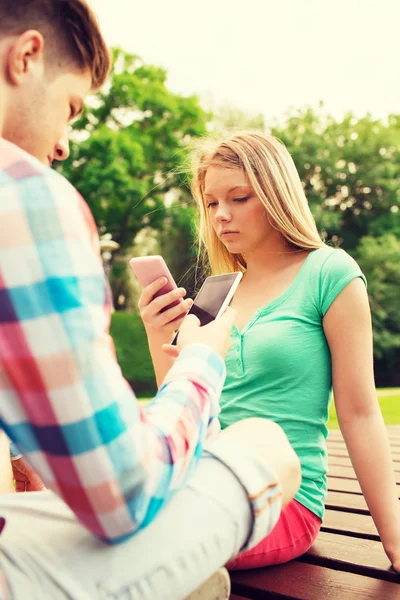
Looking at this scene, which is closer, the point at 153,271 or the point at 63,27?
the point at 63,27

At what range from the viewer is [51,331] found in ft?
2.78

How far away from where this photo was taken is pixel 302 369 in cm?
182

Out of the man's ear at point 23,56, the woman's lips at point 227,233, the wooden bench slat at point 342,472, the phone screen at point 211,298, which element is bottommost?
the wooden bench slat at point 342,472

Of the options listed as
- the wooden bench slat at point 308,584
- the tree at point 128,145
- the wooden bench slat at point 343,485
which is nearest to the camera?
the wooden bench slat at point 308,584

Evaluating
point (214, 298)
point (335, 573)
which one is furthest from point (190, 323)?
point (335, 573)

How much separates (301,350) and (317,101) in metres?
24.3

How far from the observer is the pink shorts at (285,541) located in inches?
64.1

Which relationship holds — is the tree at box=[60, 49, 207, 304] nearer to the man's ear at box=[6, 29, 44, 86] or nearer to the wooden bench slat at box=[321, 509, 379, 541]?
the wooden bench slat at box=[321, 509, 379, 541]

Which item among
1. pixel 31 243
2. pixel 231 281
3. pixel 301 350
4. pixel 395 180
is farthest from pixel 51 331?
pixel 395 180

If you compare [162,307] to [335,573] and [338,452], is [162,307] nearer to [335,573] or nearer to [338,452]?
[335,573]

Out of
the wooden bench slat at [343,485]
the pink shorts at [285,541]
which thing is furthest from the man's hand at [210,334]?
the wooden bench slat at [343,485]

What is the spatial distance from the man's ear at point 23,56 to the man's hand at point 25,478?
1393 millimetres

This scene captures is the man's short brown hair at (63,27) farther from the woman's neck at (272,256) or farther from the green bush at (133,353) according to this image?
the green bush at (133,353)

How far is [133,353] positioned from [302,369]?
17.7 metres
